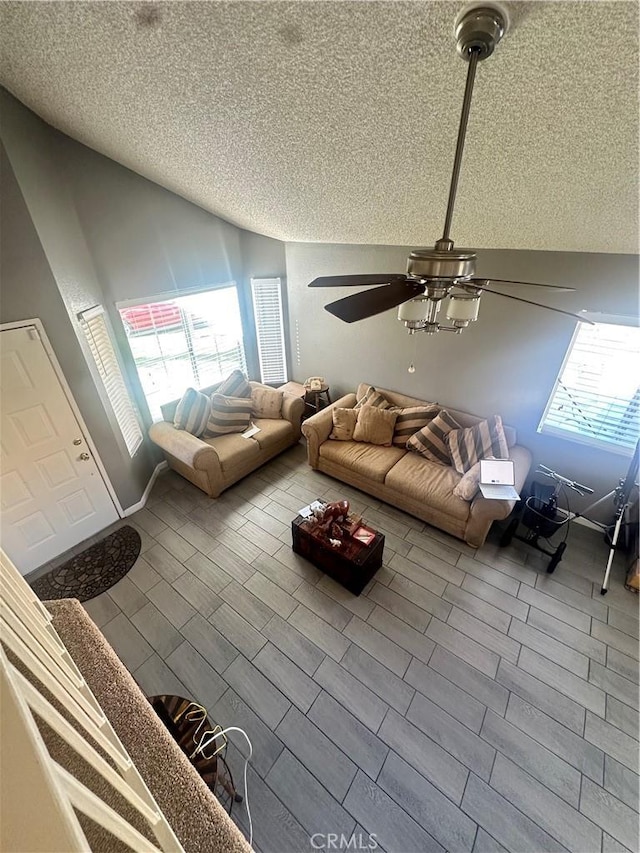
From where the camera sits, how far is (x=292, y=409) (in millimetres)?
4336

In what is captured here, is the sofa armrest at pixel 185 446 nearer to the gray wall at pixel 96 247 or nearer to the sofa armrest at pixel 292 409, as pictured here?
the gray wall at pixel 96 247

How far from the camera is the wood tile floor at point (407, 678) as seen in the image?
1.74 meters

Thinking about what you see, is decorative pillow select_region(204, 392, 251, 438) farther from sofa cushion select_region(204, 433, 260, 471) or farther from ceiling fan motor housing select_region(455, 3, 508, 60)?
ceiling fan motor housing select_region(455, 3, 508, 60)

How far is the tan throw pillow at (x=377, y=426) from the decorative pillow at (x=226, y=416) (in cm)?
139

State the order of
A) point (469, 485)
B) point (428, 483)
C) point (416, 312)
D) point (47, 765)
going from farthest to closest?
1. point (428, 483)
2. point (469, 485)
3. point (416, 312)
4. point (47, 765)

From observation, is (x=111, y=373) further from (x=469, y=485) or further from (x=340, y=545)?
(x=469, y=485)

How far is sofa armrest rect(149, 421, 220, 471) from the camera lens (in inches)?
136

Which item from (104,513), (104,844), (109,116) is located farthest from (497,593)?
(109,116)

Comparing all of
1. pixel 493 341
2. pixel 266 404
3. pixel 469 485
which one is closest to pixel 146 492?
pixel 266 404

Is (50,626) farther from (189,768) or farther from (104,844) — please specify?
(104,844)

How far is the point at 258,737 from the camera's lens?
1.99 metres

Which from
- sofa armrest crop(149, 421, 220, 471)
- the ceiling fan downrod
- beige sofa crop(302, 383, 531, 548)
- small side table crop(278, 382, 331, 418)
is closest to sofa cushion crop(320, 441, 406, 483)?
beige sofa crop(302, 383, 531, 548)

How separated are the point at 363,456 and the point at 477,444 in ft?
3.63

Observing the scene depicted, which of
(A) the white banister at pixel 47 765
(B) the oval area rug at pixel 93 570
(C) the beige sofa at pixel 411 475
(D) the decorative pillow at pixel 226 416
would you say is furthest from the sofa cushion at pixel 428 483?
(A) the white banister at pixel 47 765
